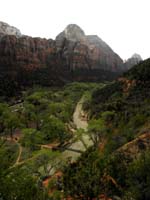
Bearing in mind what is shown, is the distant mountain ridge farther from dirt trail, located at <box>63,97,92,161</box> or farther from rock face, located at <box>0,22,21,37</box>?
dirt trail, located at <box>63,97,92,161</box>

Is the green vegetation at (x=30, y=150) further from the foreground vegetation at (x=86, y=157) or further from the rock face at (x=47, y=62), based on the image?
the rock face at (x=47, y=62)

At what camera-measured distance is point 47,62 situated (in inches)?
5994

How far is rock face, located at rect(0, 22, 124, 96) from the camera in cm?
13112

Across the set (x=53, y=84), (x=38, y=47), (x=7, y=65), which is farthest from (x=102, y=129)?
(x=38, y=47)

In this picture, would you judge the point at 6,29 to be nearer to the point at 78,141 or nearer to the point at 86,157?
the point at 78,141

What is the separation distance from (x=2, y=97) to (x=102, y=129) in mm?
57464

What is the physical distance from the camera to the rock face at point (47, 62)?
131 metres

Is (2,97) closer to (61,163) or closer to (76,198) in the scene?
(61,163)

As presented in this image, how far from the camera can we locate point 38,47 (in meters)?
153

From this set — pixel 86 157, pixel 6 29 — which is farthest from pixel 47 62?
pixel 86 157

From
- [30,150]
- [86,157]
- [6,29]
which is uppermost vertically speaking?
[6,29]

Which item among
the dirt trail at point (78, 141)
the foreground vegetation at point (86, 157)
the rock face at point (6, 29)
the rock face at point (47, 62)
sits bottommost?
the dirt trail at point (78, 141)

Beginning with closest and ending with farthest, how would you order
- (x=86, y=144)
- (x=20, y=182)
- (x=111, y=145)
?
(x=20, y=182)
(x=111, y=145)
(x=86, y=144)

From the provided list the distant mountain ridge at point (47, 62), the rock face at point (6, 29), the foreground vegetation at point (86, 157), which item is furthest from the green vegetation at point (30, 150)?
the rock face at point (6, 29)
